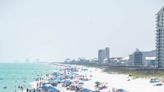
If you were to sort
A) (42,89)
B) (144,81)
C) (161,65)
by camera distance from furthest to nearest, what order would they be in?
(161,65)
(144,81)
(42,89)

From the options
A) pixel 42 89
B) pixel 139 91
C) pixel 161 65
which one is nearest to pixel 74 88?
pixel 42 89

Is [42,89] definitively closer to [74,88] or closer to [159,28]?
[74,88]

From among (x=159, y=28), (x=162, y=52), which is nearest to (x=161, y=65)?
(x=162, y=52)

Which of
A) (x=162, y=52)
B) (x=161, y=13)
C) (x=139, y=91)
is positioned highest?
(x=161, y=13)

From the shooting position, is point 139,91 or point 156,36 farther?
point 156,36

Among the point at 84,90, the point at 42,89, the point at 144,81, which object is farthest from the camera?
the point at 144,81

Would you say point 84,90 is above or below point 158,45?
below

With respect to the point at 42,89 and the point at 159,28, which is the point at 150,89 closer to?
the point at 42,89
